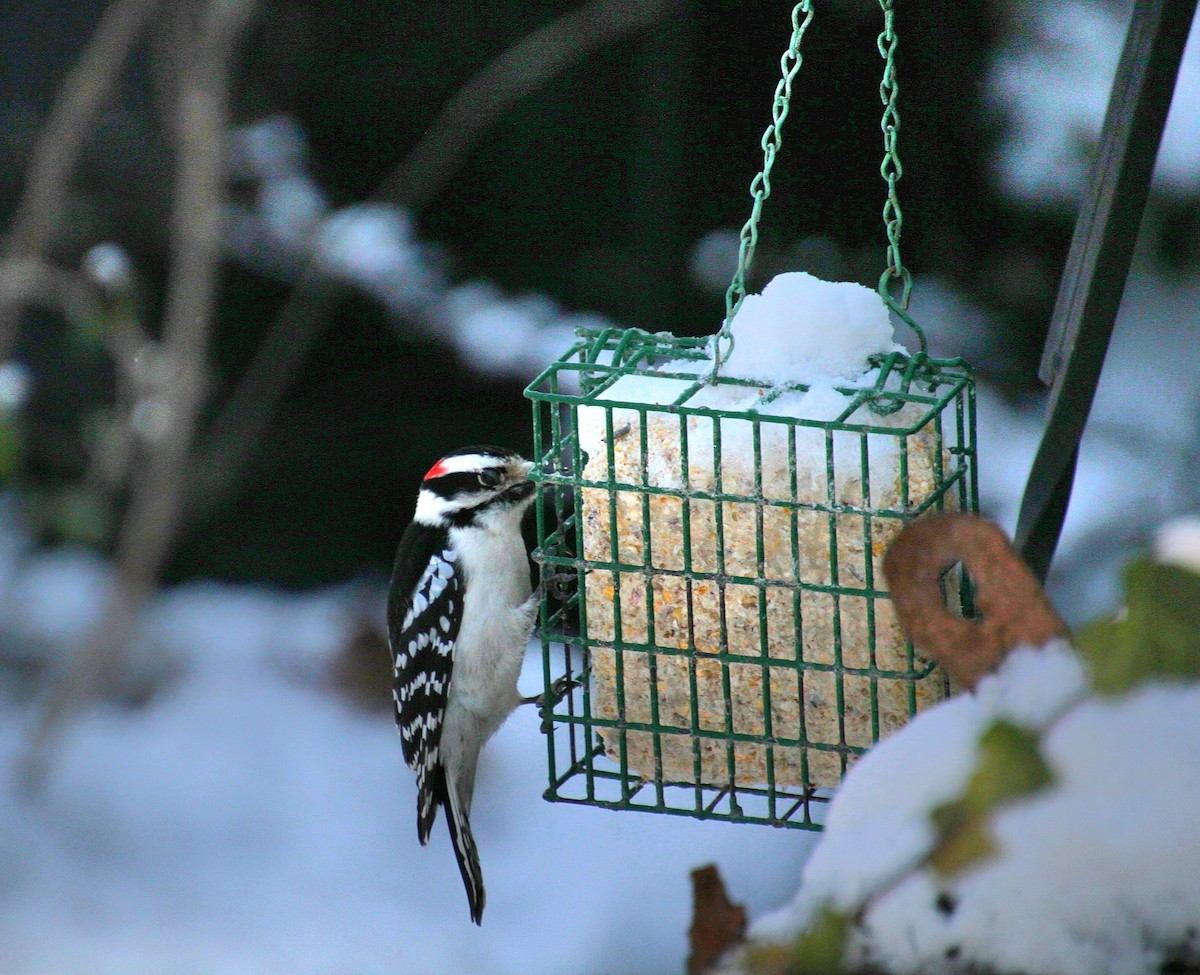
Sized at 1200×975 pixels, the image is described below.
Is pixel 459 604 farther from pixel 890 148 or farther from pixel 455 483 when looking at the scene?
pixel 890 148

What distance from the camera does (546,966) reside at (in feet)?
16.9

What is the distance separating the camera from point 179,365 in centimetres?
563

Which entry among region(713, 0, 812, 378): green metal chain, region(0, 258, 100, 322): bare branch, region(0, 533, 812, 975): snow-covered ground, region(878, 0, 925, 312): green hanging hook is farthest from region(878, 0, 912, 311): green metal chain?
region(0, 258, 100, 322): bare branch

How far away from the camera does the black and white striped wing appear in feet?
10.3

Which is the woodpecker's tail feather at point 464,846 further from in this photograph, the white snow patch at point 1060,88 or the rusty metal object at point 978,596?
the white snow patch at point 1060,88

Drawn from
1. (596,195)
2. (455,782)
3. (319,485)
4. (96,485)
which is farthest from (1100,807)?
(319,485)

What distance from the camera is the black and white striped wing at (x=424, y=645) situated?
314cm

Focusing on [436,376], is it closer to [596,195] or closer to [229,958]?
[596,195]

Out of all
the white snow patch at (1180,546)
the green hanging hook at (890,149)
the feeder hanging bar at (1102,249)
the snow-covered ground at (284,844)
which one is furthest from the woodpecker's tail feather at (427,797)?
the white snow patch at (1180,546)

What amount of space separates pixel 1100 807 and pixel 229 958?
473 cm

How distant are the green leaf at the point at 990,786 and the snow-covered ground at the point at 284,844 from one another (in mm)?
4336

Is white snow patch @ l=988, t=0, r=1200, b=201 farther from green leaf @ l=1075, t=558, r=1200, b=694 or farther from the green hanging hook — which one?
green leaf @ l=1075, t=558, r=1200, b=694

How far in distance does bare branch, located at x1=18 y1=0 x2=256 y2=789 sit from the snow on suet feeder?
3.28 metres

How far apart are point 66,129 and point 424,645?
296cm
